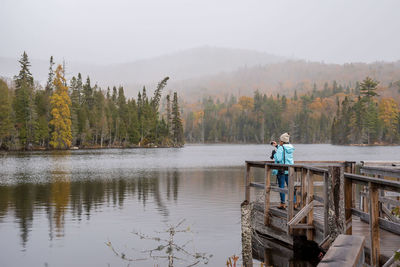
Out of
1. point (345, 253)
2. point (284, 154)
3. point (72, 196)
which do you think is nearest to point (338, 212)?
point (284, 154)

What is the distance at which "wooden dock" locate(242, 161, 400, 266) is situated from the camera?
662cm

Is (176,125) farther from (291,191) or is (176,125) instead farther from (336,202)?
(336,202)

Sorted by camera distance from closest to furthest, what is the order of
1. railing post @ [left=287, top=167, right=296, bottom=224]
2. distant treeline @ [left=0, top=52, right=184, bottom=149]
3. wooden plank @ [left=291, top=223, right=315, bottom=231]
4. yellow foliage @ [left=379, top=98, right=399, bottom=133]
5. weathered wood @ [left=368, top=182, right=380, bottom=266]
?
weathered wood @ [left=368, top=182, right=380, bottom=266] → wooden plank @ [left=291, top=223, right=315, bottom=231] → railing post @ [left=287, top=167, right=296, bottom=224] → distant treeline @ [left=0, top=52, right=184, bottom=149] → yellow foliage @ [left=379, top=98, right=399, bottom=133]

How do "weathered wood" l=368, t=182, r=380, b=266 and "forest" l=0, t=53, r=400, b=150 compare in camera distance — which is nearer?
"weathered wood" l=368, t=182, r=380, b=266

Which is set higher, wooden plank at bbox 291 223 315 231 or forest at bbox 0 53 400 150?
forest at bbox 0 53 400 150

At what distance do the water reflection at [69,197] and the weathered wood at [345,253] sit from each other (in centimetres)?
1219

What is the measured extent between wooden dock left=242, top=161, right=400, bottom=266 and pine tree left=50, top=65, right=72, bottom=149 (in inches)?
3219

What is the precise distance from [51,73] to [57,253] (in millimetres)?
102722

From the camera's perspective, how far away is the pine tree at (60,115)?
291 ft

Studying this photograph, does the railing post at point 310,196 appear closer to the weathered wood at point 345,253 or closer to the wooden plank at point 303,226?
the wooden plank at point 303,226

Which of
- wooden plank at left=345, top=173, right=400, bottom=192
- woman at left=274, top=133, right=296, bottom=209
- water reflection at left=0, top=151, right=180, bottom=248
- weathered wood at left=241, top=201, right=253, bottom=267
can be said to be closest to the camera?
wooden plank at left=345, top=173, right=400, bottom=192

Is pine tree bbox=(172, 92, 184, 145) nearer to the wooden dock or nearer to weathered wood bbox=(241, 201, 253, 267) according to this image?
the wooden dock

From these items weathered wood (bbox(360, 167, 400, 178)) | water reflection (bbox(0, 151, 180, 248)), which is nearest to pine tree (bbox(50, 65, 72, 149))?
water reflection (bbox(0, 151, 180, 248))

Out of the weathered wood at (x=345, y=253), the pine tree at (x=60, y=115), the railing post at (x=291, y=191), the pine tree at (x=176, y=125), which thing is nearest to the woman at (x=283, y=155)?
the railing post at (x=291, y=191)
